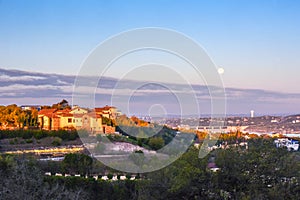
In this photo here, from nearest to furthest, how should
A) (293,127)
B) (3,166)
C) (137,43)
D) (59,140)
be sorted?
(137,43), (3,166), (293,127), (59,140)

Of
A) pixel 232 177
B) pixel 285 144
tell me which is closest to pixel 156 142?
pixel 285 144

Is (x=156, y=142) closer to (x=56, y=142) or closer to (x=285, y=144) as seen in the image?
(x=56, y=142)

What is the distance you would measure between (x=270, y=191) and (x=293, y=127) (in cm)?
1308

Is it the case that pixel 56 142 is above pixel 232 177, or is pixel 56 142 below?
below

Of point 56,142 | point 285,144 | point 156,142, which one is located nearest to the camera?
point 285,144

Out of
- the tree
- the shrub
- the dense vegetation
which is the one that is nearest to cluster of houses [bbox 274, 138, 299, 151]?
the dense vegetation

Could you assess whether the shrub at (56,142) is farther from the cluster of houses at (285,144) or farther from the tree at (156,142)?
the cluster of houses at (285,144)

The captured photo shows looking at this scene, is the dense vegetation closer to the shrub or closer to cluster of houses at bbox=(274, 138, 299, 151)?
cluster of houses at bbox=(274, 138, 299, 151)

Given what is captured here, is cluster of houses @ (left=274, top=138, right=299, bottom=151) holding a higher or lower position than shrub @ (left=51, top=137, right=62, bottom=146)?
higher

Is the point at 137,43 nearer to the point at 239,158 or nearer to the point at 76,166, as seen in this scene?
the point at 239,158

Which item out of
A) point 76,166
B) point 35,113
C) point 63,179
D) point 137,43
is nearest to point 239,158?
point 137,43

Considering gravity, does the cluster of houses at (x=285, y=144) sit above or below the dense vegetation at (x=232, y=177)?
above

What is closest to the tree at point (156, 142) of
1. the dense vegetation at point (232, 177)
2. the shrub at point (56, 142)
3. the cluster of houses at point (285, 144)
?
the shrub at point (56, 142)

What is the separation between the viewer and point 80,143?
28297 millimetres
